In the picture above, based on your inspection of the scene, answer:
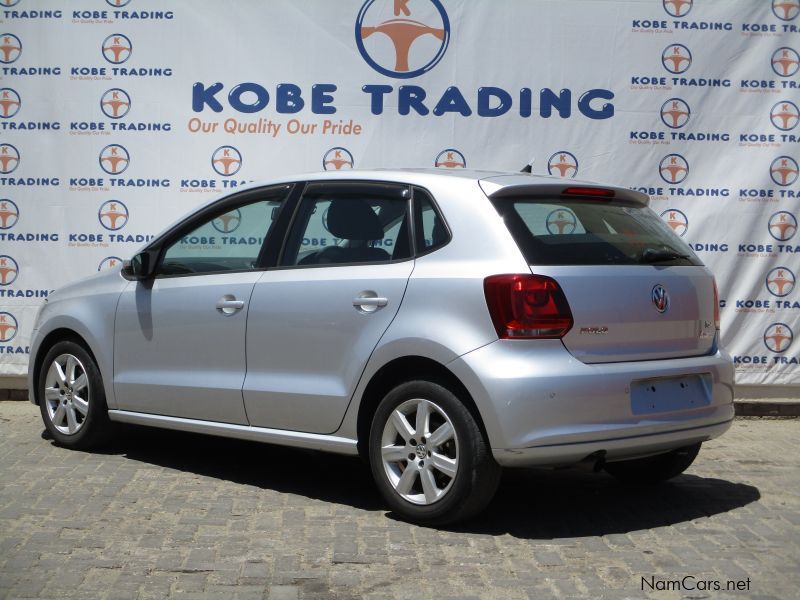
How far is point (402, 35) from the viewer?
8805 millimetres

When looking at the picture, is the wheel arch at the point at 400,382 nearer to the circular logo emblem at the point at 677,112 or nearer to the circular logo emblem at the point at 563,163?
the circular logo emblem at the point at 563,163

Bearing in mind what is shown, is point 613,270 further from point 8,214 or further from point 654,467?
point 8,214

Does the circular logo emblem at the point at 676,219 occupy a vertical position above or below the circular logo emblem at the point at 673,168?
below

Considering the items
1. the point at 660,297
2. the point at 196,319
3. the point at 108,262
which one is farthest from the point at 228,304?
the point at 108,262

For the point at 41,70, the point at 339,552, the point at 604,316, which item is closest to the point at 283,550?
the point at 339,552

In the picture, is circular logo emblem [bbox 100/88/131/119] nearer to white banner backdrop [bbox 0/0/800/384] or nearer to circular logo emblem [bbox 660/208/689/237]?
white banner backdrop [bbox 0/0/800/384]

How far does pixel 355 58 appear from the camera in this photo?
29.0ft

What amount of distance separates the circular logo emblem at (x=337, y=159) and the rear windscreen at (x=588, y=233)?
11.9ft

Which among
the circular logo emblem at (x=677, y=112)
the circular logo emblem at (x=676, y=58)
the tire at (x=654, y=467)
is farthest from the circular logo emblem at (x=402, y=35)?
the tire at (x=654, y=467)

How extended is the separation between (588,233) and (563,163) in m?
3.70

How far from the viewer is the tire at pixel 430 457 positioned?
488 centimetres

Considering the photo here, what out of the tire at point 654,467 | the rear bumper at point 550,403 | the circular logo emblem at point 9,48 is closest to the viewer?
the rear bumper at point 550,403

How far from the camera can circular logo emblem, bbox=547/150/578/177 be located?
8.82m

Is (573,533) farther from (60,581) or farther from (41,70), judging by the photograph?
(41,70)
